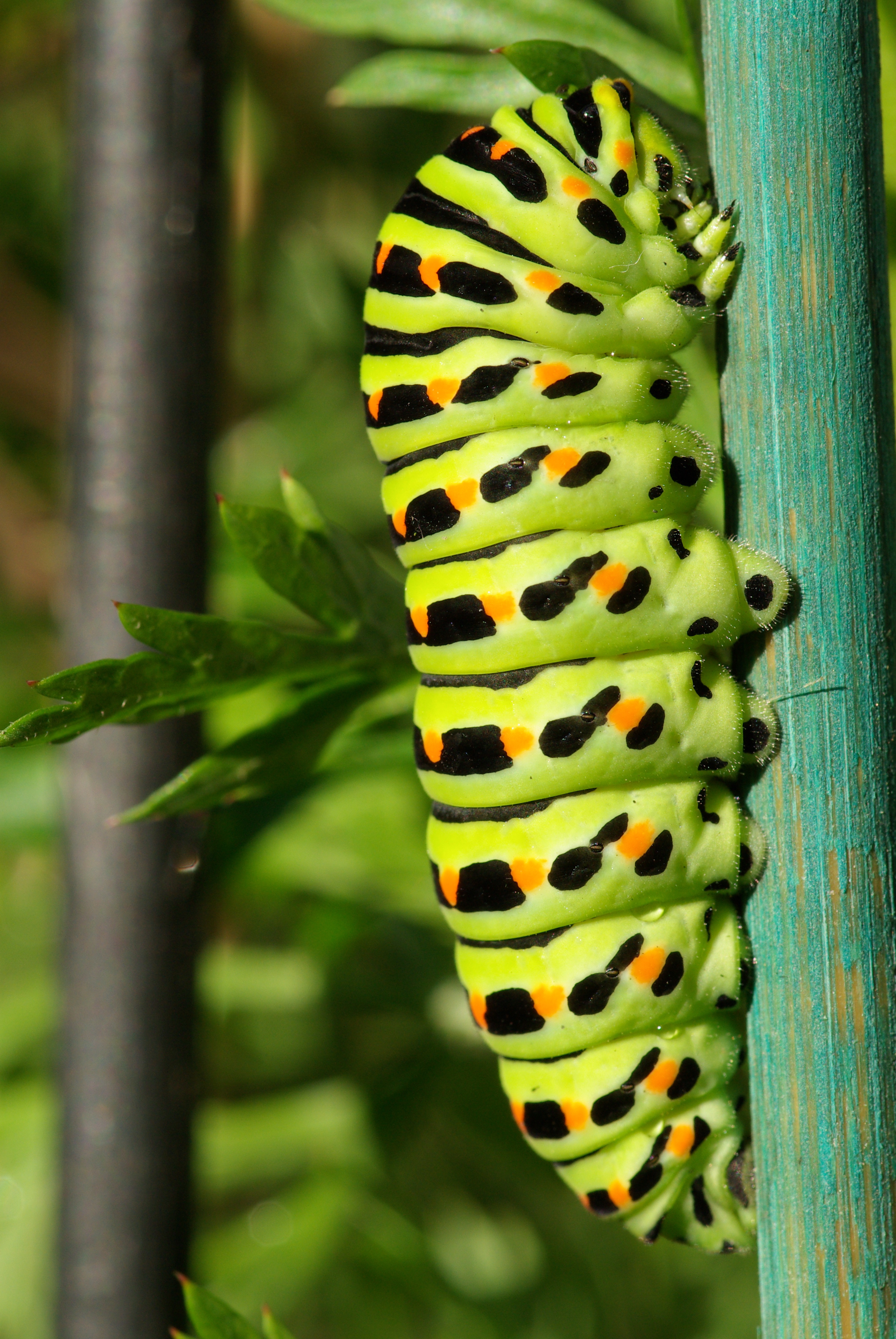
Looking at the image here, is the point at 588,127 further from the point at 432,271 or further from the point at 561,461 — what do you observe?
the point at 561,461

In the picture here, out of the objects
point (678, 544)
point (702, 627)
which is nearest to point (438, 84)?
point (678, 544)

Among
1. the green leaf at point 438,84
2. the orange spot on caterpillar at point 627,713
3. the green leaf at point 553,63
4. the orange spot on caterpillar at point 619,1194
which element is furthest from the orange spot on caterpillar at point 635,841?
the green leaf at point 438,84

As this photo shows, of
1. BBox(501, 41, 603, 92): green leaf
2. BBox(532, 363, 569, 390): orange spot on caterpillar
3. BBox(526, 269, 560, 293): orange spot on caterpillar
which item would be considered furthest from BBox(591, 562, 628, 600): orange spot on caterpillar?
BBox(501, 41, 603, 92): green leaf

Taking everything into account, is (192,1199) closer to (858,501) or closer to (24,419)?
(858,501)

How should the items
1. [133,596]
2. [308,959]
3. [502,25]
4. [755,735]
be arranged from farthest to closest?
[308,959] → [133,596] → [502,25] → [755,735]

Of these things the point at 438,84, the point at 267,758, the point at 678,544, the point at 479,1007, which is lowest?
the point at 479,1007

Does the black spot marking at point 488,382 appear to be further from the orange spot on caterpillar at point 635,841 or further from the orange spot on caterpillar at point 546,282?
the orange spot on caterpillar at point 635,841

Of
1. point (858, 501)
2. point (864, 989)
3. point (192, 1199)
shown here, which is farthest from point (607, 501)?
point (192, 1199)

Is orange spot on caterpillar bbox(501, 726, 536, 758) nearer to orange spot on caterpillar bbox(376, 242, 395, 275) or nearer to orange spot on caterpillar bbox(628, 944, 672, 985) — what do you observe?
orange spot on caterpillar bbox(628, 944, 672, 985)
